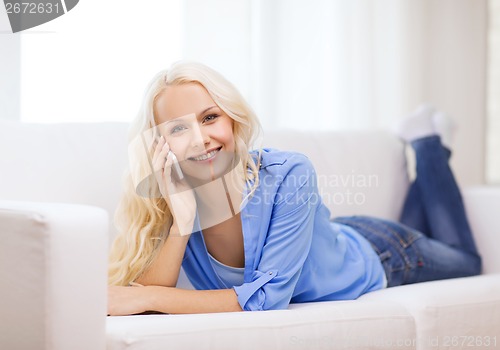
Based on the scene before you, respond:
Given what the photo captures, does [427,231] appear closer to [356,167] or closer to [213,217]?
→ [356,167]

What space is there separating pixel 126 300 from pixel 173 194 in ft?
0.95

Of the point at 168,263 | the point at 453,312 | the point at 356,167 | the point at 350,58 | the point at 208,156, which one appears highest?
the point at 350,58

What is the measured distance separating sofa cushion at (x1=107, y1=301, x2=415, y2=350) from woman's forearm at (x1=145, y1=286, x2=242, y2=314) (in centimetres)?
10

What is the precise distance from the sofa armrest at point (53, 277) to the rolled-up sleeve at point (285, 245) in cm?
39

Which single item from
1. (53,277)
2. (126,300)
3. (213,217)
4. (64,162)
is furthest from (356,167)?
(53,277)

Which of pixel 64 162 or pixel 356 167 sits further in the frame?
pixel 356 167

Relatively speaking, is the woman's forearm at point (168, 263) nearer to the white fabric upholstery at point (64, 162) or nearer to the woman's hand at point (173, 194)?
the woman's hand at point (173, 194)

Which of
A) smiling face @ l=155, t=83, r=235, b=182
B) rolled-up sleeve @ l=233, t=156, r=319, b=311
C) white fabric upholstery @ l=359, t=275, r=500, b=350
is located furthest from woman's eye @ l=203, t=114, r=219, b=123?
white fabric upholstery @ l=359, t=275, r=500, b=350

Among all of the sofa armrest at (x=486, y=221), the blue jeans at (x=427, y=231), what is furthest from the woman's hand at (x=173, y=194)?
the sofa armrest at (x=486, y=221)

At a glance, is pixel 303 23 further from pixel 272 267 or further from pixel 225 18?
pixel 272 267

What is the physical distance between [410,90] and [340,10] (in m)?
0.56

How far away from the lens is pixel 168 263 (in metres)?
1.62

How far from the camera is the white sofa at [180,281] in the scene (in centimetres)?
120

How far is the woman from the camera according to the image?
1536 mm
